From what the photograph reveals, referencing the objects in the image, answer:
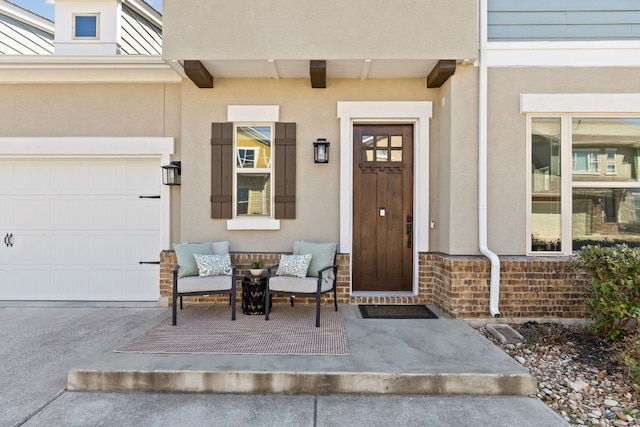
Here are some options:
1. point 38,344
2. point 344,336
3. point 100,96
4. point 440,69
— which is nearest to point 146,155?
point 100,96

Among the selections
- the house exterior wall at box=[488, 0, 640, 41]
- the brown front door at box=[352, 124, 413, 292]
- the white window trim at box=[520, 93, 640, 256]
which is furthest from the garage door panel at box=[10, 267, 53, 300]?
the house exterior wall at box=[488, 0, 640, 41]

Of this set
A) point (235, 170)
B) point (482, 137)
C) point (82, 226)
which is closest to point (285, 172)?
point (235, 170)

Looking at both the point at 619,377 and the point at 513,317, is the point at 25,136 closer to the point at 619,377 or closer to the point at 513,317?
the point at 513,317

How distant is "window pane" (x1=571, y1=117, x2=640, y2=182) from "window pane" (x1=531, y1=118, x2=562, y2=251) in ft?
0.76

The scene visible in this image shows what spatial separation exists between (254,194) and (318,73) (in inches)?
74.3

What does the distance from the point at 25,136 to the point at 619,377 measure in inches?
308

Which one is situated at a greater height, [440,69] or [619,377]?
[440,69]

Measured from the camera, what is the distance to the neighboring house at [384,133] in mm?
4332

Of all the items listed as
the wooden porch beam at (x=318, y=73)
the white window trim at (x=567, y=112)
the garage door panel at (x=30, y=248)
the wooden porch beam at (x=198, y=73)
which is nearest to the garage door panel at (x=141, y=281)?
the garage door panel at (x=30, y=248)

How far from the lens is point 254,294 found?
175 inches

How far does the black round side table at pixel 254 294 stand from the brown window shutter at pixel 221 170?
106cm

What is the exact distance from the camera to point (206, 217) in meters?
5.00

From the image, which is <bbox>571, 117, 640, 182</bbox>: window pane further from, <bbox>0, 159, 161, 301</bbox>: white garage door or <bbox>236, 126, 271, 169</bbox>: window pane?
<bbox>0, 159, 161, 301</bbox>: white garage door

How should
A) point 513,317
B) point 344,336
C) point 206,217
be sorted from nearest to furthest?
point 344,336
point 513,317
point 206,217
